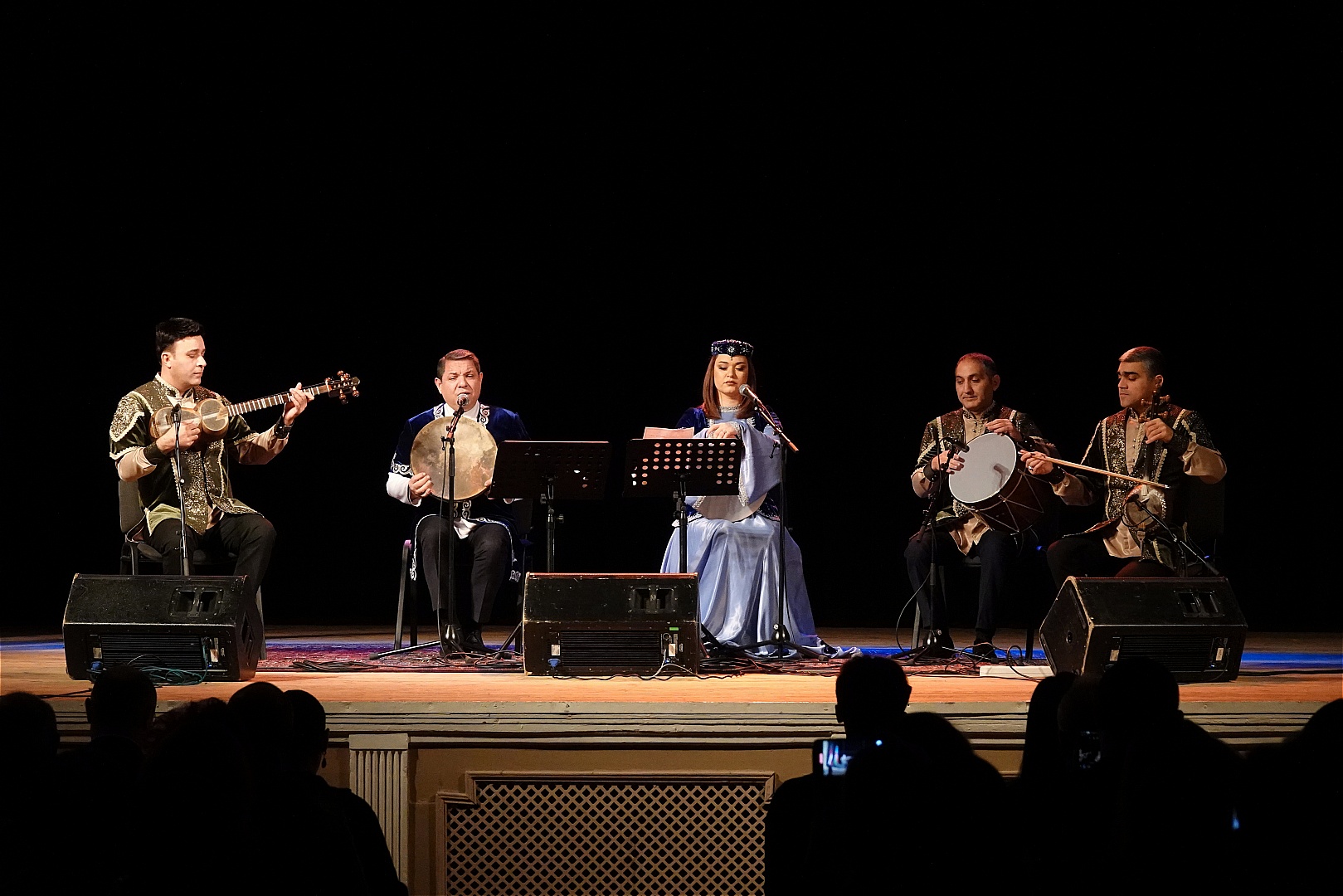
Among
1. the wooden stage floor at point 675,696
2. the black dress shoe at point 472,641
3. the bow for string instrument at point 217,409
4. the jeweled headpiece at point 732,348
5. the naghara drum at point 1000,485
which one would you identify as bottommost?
the wooden stage floor at point 675,696

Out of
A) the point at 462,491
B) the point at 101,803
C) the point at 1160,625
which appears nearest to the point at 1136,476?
the point at 1160,625

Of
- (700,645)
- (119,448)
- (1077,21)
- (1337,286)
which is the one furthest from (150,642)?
(1337,286)

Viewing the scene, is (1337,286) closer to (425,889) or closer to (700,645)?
(700,645)

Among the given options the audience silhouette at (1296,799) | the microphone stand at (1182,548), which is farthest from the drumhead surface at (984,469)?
the audience silhouette at (1296,799)

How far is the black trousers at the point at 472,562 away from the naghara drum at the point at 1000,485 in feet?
6.61

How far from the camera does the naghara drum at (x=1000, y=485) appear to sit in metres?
5.40

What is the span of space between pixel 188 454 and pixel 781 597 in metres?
2.56

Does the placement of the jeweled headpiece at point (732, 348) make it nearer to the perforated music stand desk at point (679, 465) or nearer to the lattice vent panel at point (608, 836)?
the perforated music stand desk at point (679, 465)

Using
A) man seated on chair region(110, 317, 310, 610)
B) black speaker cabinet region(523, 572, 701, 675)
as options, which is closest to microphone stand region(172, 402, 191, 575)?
man seated on chair region(110, 317, 310, 610)

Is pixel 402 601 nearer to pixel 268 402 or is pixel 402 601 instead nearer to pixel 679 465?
pixel 268 402

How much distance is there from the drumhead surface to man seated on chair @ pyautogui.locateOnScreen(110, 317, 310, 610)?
2787 mm

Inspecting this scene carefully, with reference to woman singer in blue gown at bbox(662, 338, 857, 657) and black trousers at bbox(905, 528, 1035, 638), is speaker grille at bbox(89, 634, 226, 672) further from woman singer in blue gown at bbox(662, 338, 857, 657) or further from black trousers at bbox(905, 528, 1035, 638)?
black trousers at bbox(905, 528, 1035, 638)

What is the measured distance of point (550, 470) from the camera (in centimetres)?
501

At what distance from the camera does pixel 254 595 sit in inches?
189
